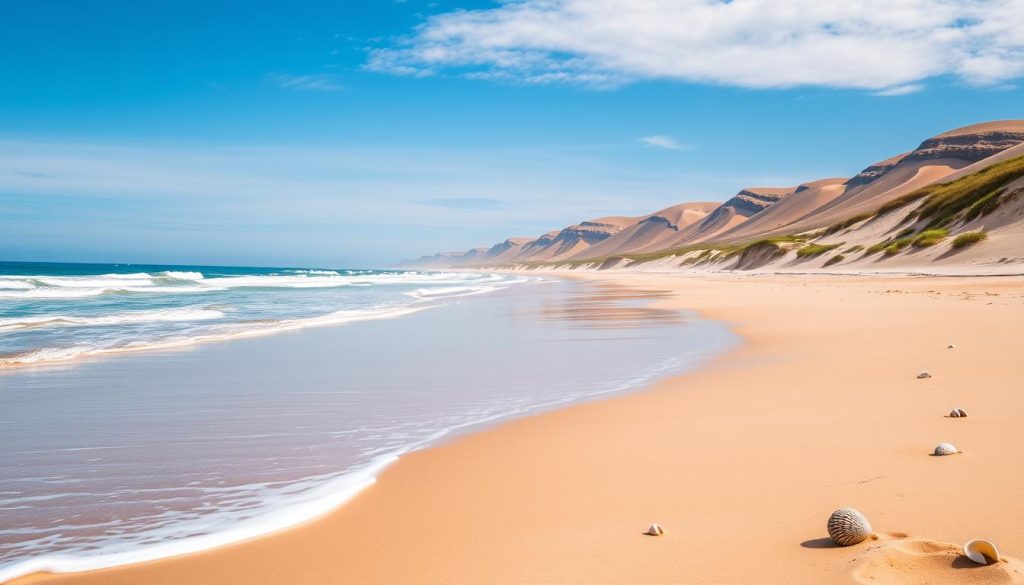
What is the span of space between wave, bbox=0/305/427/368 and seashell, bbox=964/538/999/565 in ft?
35.5

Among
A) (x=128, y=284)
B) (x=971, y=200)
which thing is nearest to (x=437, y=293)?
(x=128, y=284)

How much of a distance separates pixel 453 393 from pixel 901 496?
4510 mm

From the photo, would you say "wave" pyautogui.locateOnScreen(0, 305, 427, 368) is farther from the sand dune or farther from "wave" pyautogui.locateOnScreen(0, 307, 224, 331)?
the sand dune

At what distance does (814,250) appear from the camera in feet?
163

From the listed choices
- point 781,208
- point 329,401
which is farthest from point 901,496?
point 781,208

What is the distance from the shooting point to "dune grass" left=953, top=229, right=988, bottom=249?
1157 inches

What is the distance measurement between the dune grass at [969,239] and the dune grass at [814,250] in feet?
58.2

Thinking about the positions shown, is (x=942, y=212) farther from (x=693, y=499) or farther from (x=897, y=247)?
(x=693, y=499)

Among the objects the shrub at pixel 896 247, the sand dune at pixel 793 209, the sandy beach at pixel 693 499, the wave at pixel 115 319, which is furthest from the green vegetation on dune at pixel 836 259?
the sand dune at pixel 793 209

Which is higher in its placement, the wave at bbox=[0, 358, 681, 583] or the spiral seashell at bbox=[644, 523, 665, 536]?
the spiral seashell at bbox=[644, 523, 665, 536]

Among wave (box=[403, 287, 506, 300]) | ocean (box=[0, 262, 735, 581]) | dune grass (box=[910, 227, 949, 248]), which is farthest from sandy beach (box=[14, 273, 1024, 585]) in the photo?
dune grass (box=[910, 227, 949, 248])

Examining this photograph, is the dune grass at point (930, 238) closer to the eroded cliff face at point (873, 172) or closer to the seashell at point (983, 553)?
the seashell at point (983, 553)

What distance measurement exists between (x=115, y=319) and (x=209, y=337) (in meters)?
5.72

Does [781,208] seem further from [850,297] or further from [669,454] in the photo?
[669,454]
